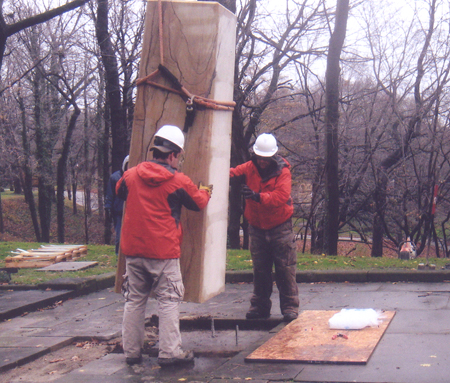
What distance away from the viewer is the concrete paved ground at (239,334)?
13.5ft

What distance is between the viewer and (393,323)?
18.3ft

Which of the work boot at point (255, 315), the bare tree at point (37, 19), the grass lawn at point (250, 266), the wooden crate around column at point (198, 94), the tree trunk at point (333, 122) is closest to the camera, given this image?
the wooden crate around column at point (198, 94)

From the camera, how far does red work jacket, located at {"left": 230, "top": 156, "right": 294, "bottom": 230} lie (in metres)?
5.75

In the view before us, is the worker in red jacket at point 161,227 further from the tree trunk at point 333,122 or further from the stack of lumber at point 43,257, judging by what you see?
the tree trunk at point 333,122

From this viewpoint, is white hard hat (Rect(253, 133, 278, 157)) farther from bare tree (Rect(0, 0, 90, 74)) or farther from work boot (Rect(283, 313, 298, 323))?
bare tree (Rect(0, 0, 90, 74))

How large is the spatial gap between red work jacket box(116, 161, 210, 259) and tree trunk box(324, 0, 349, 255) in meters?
11.5

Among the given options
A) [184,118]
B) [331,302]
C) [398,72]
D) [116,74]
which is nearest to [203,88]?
[184,118]

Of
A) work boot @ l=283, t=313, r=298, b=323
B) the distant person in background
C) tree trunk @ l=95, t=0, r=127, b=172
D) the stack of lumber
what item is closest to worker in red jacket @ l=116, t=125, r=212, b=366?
work boot @ l=283, t=313, r=298, b=323

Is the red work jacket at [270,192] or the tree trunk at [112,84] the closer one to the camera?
the red work jacket at [270,192]

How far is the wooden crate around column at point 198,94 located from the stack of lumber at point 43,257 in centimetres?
649

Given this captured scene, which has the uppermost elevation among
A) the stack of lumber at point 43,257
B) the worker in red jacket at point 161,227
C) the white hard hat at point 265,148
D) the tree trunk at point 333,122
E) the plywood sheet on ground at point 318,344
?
the tree trunk at point 333,122

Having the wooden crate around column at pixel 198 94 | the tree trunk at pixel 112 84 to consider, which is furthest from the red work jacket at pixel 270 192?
the tree trunk at pixel 112 84

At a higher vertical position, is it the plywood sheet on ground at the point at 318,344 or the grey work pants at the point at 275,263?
the grey work pants at the point at 275,263

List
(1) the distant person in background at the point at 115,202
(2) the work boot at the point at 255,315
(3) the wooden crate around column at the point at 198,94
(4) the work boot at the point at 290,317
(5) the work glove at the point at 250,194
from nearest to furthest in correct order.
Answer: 1. (3) the wooden crate around column at the point at 198,94
2. (5) the work glove at the point at 250,194
3. (4) the work boot at the point at 290,317
4. (2) the work boot at the point at 255,315
5. (1) the distant person in background at the point at 115,202
